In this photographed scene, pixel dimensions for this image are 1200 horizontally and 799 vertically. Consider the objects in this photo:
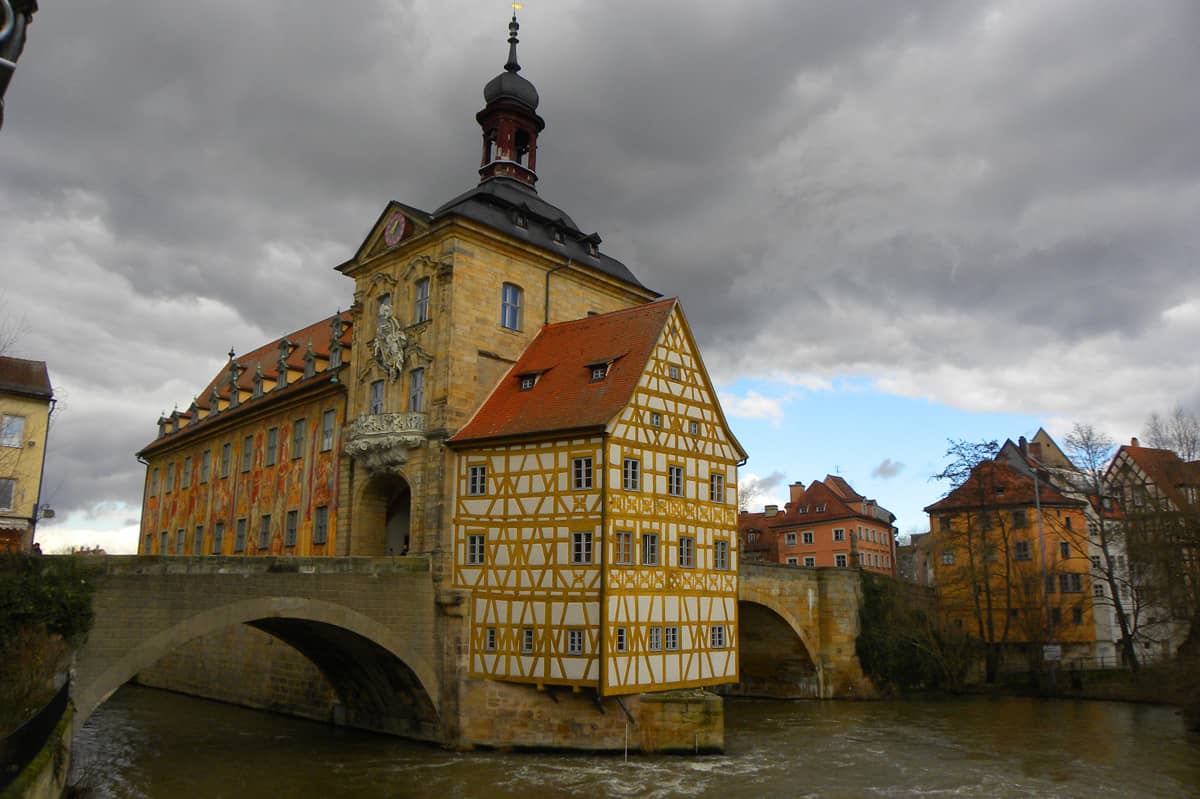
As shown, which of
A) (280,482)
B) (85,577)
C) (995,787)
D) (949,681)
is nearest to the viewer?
(85,577)

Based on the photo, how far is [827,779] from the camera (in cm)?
1952

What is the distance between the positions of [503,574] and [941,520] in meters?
31.9

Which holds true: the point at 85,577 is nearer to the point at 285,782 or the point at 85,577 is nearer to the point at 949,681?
the point at 285,782

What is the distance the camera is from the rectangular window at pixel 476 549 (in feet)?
74.7

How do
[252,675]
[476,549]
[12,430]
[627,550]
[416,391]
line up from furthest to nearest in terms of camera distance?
1. [12,430]
2. [252,675]
3. [416,391]
4. [476,549]
5. [627,550]

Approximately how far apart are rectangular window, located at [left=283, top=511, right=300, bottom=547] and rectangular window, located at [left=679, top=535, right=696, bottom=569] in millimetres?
13646

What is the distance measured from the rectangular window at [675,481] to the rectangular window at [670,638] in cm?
318

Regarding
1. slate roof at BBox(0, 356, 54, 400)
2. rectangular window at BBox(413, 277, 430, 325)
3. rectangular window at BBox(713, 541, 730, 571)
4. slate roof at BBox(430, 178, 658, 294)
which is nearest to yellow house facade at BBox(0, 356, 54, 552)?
slate roof at BBox(0, 356, 54, 400)

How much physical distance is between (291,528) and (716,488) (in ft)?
47.6

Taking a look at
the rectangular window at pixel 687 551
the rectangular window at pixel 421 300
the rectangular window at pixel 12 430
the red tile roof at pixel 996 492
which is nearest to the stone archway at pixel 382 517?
the rectangular window at pixel 421 300

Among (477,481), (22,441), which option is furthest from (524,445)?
(22,441)

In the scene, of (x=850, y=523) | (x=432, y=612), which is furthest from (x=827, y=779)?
(x=850, y=523)

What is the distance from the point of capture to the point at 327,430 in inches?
1158

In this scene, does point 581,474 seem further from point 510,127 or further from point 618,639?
point 510,127
